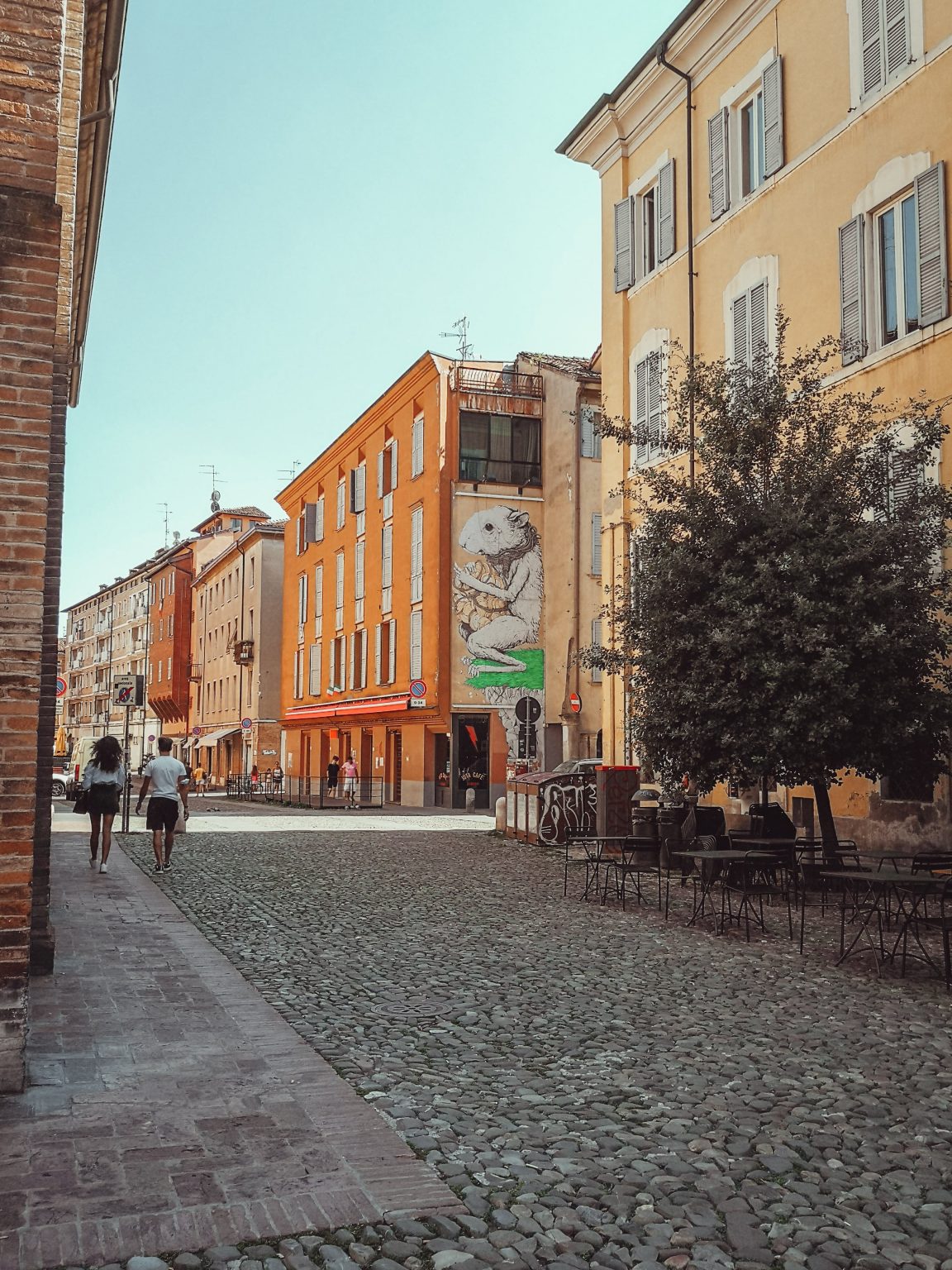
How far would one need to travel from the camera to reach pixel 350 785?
37938 millimetres

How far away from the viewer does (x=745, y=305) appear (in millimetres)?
19188

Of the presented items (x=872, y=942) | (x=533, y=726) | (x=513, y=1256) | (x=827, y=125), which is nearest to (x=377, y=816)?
(x=533, y=726)

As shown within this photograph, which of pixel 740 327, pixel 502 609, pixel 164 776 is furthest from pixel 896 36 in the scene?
pixel 502 609

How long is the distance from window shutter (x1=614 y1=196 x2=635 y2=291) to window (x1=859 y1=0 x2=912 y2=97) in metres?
7.08

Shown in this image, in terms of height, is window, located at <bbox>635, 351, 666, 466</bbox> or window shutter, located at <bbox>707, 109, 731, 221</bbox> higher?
window shutter, located at <bbox>707, 109, 731, 221</bbox>

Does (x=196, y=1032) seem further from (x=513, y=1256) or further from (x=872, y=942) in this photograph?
(x=872, y=942)

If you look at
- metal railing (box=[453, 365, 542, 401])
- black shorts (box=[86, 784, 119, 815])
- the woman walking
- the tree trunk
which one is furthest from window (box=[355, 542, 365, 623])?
the tree trunk

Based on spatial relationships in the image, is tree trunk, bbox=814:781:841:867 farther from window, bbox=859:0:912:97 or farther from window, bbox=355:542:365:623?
window, bbox=355:542:365:623

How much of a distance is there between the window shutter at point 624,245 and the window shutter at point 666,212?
109 cm

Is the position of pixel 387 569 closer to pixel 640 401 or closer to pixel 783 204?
pixel 640 401

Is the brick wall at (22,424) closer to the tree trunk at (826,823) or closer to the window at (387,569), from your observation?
the tree trunk at (826,823)

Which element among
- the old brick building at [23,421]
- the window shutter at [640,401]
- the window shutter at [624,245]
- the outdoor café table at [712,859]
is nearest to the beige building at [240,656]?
the window shutter at [640,401]

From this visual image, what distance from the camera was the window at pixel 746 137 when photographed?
18.3m

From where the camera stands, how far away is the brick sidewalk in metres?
3.81
